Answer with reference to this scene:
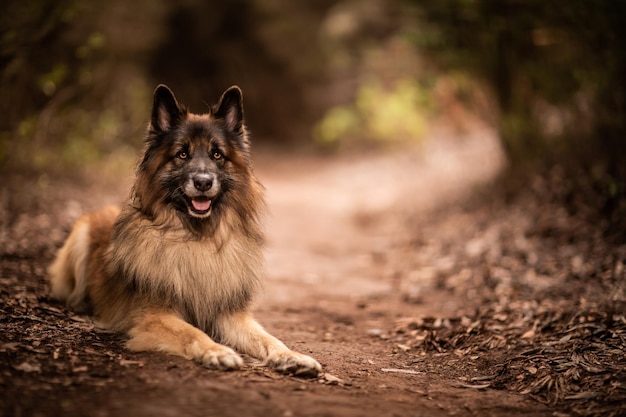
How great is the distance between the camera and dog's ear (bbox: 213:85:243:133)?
4.52m

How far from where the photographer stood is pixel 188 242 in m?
4.20

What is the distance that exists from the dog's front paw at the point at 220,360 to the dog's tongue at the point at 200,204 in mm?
1052

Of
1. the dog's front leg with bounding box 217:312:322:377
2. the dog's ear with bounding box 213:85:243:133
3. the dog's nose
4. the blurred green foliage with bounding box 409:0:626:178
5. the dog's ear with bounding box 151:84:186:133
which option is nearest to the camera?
the dog's front leg with bounding box 217:312:322:377

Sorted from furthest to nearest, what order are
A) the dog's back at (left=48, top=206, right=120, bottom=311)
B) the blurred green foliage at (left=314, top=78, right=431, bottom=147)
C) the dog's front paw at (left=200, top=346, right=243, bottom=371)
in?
the blurred green foliage at (left=314, top=78, right=431, bottom=147)
the dog's back at (left=48, top=206, right=120, bottom=311)
the dog's front paw at (left=200, top=346, right=243, bottom=371)

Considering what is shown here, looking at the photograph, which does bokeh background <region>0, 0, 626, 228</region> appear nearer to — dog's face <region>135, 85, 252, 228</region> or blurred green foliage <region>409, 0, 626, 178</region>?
blurred green foliage <region>409, 0, 626, 178</region>

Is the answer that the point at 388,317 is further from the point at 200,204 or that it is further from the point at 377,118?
the point at 377,118

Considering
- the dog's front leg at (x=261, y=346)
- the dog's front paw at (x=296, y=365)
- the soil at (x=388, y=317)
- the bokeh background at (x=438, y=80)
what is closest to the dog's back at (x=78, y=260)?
the soil at (x=388, y=317)

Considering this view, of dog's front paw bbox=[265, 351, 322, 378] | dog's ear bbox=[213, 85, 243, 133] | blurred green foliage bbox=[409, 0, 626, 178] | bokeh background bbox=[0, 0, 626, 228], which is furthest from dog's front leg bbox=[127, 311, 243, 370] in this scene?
blurred green foliage bbox=[409, 0, 626, 178]

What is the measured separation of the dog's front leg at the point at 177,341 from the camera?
362 centimetres

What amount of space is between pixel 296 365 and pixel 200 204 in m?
1.35

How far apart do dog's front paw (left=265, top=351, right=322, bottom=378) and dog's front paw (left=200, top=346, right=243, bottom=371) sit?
26cm

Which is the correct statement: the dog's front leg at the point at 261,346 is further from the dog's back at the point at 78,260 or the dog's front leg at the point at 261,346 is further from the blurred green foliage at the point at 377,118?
the blurred green foliage at the point at 377,118

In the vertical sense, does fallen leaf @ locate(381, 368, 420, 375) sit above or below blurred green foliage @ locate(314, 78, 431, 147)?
below

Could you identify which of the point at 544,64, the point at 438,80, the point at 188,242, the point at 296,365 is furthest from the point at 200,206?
the point at 438,80
